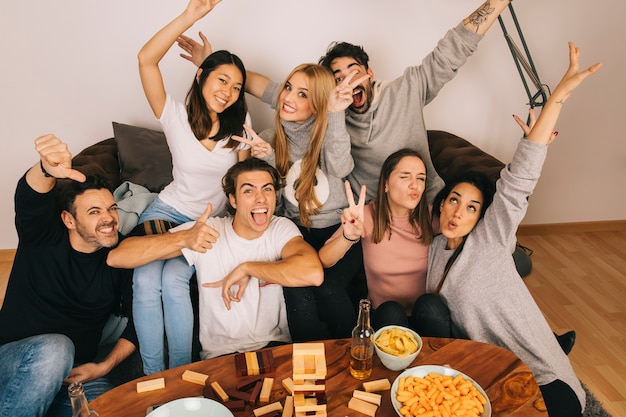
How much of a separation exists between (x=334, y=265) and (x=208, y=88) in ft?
3.08

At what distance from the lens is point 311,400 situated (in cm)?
129

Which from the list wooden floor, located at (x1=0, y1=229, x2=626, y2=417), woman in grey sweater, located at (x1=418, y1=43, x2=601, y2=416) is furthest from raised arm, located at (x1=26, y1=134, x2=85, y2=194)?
wooden floor, located at (x1=0, y1=229, x2=626, y2=417)

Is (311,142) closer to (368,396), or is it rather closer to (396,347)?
(396,347)

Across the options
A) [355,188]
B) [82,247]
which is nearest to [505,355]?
[355,188]

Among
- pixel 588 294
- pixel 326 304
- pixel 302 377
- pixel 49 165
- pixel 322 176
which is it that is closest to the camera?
pixel 302 377

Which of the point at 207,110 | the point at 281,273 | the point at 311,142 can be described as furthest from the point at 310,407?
the point at 207,110

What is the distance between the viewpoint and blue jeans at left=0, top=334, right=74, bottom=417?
5.37 feet

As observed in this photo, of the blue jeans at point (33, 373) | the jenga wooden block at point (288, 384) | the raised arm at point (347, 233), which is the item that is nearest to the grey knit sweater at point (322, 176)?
the raised arm at point (347, 233)

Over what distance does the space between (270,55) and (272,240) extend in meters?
1.37

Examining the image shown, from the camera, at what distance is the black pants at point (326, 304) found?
1928 mm

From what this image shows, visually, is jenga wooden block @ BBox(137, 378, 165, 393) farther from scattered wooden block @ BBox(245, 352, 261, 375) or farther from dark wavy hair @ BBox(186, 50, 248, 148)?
dark wavy hair @ BBox(186, 50, 248, 148)

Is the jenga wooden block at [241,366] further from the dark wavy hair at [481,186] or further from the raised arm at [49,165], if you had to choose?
the dark wavy hair at [481,186]

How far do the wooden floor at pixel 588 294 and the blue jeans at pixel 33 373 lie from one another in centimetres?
125

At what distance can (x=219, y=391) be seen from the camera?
1.36m
